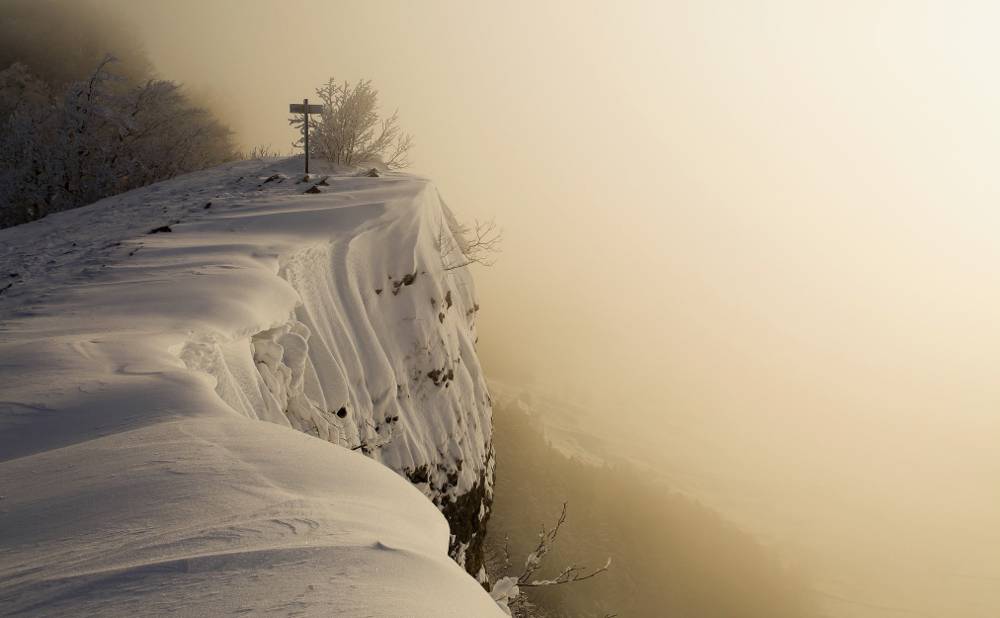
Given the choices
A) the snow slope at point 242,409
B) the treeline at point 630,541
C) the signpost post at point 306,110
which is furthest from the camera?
the treeline at point 630,541

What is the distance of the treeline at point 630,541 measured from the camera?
19734mm

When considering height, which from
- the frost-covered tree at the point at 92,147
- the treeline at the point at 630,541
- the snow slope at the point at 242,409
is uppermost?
the frost-covered tree at the point at 92,147

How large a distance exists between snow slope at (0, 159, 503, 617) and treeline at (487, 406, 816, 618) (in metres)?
11.4

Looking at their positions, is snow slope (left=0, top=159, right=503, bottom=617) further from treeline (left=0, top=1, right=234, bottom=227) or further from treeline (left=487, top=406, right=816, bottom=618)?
treeline (left=487, top=406, right=816, bottom=618)

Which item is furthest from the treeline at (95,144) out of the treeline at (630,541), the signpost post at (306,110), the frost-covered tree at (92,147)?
the treeline at (630,541)

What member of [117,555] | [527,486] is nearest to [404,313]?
[117,555]

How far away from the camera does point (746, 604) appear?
2309cm

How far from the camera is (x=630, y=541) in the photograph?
23.1 m

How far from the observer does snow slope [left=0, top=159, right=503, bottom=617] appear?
5.10 ft

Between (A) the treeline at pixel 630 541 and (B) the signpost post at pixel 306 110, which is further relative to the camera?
(A) the treeline at pixel 630 541

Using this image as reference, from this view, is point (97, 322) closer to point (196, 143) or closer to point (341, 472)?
point (341, 472)

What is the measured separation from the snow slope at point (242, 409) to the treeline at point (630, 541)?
37.3 feet

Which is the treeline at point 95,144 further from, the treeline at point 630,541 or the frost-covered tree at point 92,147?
the treeline at point 630,541

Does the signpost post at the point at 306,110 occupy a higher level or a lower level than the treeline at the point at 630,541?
higher
